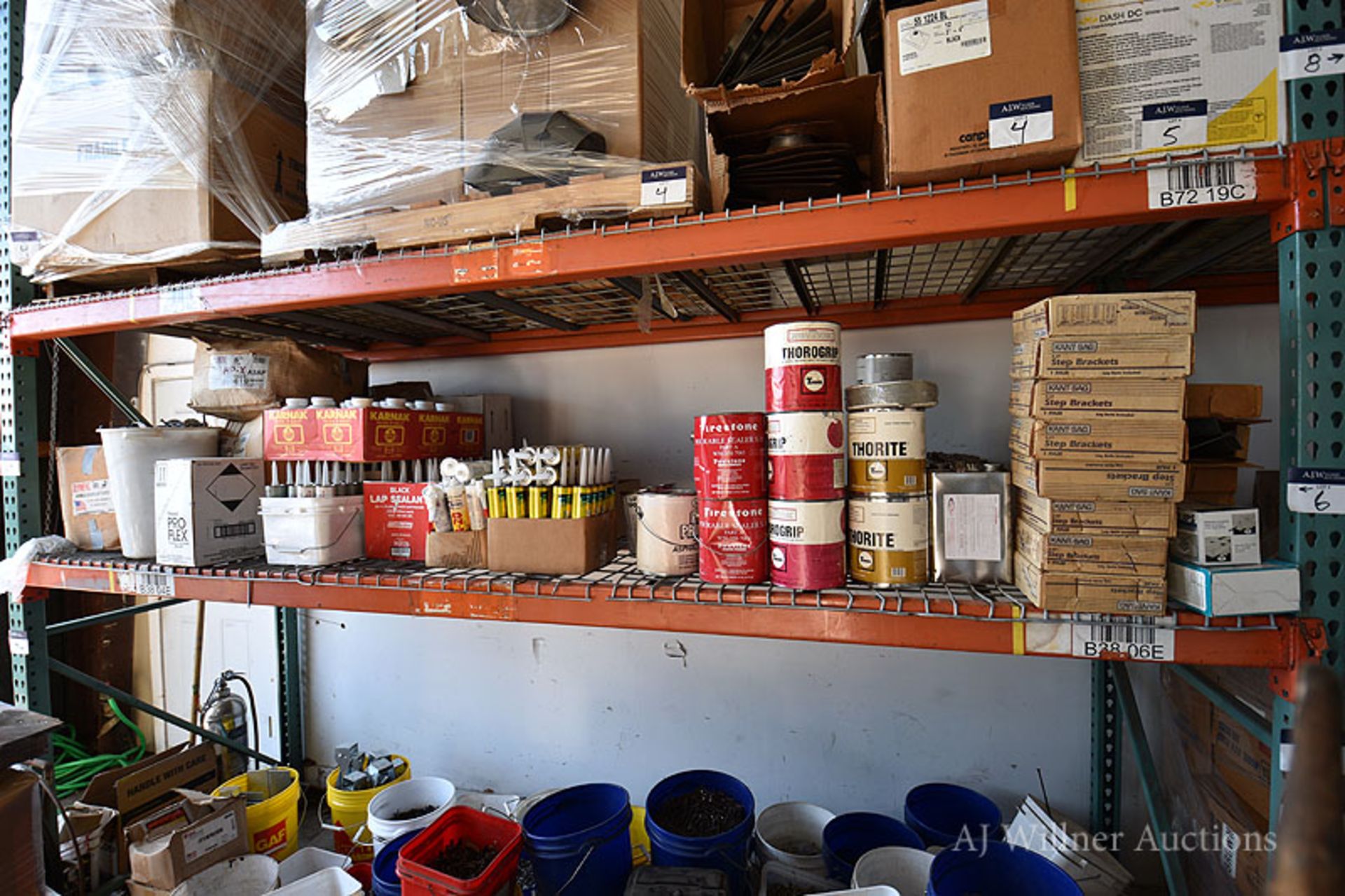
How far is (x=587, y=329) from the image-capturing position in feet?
5.06

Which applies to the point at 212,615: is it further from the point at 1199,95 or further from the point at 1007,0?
the point at 1199,95

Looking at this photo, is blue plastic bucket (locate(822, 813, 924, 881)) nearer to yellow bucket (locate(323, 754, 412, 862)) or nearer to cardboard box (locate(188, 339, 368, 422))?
yellow bucket (locate(323, 754, 412, 862))

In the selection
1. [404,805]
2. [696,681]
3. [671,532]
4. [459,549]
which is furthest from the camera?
[696,681]

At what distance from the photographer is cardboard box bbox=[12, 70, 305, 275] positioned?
106 cm

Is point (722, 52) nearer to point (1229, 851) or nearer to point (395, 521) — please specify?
point (395, 521)

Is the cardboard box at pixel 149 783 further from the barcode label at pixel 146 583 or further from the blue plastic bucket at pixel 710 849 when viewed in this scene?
the blue plastic bucket at pixel 710 849

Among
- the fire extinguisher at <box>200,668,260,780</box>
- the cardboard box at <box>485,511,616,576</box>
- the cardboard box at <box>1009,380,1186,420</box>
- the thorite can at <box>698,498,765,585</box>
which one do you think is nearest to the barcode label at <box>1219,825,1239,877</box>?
the cardboard box at <box>1009,380,1186,420</box>

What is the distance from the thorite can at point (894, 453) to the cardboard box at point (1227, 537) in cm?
31

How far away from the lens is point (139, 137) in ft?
3.51

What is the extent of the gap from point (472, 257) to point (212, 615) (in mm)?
1887

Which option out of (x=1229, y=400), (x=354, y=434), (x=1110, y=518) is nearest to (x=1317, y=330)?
(x=1229, y=400)

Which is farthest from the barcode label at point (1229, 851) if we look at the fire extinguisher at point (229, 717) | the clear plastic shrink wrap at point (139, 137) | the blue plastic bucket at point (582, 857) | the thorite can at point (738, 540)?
the fire extinguisher at point (229, 717)

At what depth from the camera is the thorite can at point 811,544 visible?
829 mm

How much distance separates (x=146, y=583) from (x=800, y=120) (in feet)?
4.83
